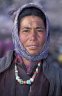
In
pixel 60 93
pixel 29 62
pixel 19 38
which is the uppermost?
pixel 19 38

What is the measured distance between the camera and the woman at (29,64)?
2.30 m

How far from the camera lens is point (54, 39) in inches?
171

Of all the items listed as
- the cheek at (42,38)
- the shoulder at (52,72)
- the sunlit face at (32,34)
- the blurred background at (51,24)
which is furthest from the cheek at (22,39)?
the blurred background at (51,24)

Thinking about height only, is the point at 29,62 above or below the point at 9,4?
below

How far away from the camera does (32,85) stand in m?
2.33

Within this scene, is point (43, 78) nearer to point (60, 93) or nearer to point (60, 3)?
point (60, 93)

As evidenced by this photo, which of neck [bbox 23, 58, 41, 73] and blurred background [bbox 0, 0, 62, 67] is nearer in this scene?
neck [bbox 23, 58, 41, 73]

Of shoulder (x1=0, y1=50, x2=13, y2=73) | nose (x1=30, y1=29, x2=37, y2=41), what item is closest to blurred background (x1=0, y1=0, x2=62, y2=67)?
shoulder (x1=0, y1=50, x2=13, y2=73)

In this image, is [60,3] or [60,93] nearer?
[60,93]

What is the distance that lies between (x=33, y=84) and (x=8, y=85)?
0.53ft

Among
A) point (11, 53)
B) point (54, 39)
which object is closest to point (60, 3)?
point (54, 39)

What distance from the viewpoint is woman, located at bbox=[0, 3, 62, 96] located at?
90.6 inches

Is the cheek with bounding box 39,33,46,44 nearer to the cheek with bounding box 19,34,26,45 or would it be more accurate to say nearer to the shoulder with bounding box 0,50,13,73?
the cheek with bounding box 19,34,26,45

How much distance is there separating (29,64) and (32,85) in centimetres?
14
